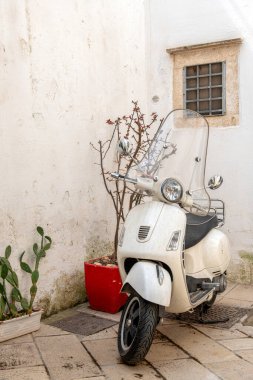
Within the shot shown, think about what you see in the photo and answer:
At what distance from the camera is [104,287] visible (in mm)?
4414

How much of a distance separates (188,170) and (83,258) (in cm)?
173

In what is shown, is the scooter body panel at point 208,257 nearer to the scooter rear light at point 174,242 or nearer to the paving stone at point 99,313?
the scooter rear light at point 174,242

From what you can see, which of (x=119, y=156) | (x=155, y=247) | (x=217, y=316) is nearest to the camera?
(x=155, y=247)

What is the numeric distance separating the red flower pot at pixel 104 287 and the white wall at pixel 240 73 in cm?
175

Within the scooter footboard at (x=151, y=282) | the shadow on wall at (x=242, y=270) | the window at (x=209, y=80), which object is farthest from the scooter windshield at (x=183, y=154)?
the shadow on wall at (x=242, y=270)

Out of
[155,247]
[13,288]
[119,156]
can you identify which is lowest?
[13,288]

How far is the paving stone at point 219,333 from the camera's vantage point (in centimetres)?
374

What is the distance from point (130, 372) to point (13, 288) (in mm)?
1242

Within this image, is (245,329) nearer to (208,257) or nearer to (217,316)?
(217,316)

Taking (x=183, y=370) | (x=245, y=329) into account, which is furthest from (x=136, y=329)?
(x=245, y=329)

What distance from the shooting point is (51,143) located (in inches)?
171

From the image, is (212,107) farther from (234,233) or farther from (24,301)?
(24,301)

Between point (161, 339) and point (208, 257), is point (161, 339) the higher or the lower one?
the lower one

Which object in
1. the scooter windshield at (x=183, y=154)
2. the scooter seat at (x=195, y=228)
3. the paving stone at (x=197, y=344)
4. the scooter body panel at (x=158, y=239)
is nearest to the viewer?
the scooter body panel at (x=158, y=239)
